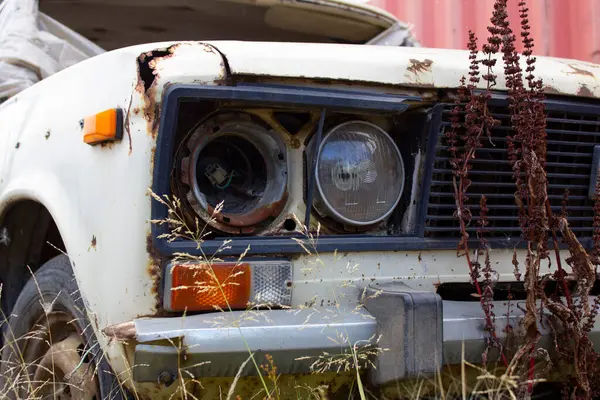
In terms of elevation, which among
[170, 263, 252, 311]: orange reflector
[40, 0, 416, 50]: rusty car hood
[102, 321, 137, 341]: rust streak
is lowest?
[102, 321, 137, 341]: rust streak

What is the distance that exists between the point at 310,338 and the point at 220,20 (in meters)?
2.10

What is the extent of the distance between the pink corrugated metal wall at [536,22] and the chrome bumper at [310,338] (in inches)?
108

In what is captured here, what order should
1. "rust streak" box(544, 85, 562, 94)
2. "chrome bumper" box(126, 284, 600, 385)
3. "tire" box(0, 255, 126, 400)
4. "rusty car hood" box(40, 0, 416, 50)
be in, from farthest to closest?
1. "rusty car hood" box(40, 0, 416, 50)
2. "rust streak" box(544, 85, 562, 94)
3. "tire" box(0, 255, 126, 400)
4. "chrome bumper" box(126, 284, 600, 385)

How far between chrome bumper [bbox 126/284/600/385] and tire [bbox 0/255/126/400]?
307 millimetres

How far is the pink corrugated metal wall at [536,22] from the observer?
3.87 meters

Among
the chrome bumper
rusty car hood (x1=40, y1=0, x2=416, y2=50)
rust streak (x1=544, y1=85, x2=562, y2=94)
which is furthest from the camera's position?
rusty car hood (x1=40, y1=0, x2=416, y2=50)

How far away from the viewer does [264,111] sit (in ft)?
5.78

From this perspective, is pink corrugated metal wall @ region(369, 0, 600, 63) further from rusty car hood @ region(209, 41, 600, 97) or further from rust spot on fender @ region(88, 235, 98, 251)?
rust spot on fender @ region(88, 235, 98, 251)

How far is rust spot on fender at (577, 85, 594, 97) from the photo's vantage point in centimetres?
201

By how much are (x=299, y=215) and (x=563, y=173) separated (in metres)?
0.83

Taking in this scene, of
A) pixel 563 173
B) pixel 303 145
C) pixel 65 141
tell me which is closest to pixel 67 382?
pixel 65 141

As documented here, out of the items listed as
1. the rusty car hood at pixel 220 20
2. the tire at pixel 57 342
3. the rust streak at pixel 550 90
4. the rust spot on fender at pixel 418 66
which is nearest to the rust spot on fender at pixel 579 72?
the rust streak at pixel 550 90

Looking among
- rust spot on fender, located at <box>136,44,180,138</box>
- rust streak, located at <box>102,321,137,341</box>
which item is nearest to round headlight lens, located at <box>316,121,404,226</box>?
rust spot on fender, located at <box>136,44,180,138</box>

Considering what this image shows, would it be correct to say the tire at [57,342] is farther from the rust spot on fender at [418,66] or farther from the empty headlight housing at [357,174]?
the rust spot on fender at [418,66]
